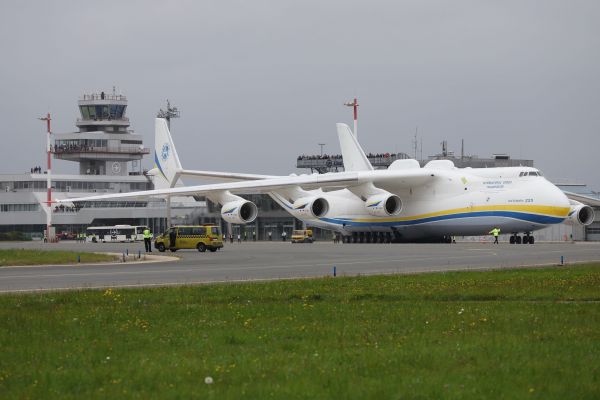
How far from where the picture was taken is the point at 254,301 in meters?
17.2

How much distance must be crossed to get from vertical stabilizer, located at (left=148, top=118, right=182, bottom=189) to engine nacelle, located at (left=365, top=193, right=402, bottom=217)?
15145 millimetres

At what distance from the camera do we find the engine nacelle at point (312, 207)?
52406 mm

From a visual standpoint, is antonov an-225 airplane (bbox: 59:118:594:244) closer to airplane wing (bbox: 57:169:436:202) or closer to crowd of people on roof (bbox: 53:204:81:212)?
airplane wing (bbox: 57:169:436:202)

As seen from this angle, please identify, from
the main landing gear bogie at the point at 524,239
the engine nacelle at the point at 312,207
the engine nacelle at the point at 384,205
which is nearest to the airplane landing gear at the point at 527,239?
the main landing gear bogie at the point at 524,239

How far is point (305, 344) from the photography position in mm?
11625

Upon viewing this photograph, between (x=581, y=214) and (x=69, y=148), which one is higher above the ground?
(x=69, y=148)

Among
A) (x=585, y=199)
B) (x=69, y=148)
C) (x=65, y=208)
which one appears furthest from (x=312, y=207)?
(x=69, y=148)

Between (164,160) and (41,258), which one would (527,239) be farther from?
(41,258)

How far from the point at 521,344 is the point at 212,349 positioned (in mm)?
3627

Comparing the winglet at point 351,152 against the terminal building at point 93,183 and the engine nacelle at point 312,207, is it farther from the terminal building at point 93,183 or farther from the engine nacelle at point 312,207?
the terminal building at point 93,183

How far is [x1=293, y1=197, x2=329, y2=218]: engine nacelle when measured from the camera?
52.4 metres

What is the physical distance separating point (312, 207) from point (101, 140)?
55.7m

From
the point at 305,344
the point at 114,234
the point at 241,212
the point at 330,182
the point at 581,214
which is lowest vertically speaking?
the point at 305,344

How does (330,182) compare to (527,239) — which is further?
(330,182)
